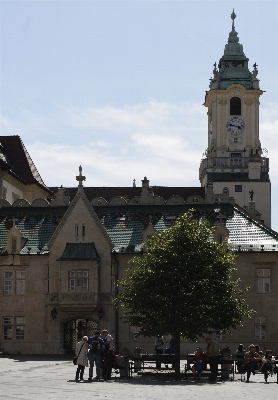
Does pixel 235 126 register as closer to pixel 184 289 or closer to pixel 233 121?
pixel 233 121

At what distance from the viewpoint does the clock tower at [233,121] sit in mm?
146000

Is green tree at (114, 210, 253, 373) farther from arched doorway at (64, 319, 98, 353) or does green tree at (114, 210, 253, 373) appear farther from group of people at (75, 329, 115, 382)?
arched doorway at (64, 319, 98, 353)

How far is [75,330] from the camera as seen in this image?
72.4 m

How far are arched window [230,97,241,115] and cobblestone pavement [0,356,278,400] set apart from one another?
108m

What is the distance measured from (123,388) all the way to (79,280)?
112ft

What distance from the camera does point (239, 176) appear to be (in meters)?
144

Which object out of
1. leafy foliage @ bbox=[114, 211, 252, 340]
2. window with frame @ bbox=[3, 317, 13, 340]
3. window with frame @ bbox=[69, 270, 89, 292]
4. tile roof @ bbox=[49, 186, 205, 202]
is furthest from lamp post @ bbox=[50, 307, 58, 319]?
tile roof @ bbox=[49, 186, 205, 202]

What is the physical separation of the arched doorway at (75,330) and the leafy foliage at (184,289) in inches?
905

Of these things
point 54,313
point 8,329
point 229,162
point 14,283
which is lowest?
point 8,329

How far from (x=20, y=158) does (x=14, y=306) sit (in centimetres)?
3492

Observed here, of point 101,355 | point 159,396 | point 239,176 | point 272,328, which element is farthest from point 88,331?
point 239,176

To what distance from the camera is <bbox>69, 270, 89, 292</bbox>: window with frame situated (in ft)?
231

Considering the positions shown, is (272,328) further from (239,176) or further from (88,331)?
(239,176)

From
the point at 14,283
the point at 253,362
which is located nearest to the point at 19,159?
the point at 14,283
